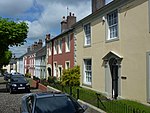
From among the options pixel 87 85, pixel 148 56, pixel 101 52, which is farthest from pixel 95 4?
pixel 148 56

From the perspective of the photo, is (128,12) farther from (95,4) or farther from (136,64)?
(95,4)

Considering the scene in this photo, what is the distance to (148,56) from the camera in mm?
12930

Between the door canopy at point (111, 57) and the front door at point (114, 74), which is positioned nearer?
the door canopy at point (111, 57)

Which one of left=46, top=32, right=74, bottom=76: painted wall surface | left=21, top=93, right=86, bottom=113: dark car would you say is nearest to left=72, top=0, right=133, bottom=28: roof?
left=46, top=32, right=74, bottom=76: painted wall surface

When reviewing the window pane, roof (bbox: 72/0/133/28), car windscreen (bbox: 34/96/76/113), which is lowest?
car windscreen (bbox: 34/96/76/113)

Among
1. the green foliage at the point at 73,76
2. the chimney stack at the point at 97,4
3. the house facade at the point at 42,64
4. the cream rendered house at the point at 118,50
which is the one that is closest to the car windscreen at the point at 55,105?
the cream rendered house at the point at 118,50

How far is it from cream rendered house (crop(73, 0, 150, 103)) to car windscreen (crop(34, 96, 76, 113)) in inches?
226

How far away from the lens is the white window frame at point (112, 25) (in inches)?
658

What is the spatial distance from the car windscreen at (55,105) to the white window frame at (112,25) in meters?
8.74

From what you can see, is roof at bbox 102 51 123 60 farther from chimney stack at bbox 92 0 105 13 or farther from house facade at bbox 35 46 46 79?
house facade at bbox 35 46 46 79

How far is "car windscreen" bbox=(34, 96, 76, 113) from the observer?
804 centimetres

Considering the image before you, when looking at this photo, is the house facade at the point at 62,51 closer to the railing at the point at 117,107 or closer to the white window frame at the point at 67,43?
the white window frame at the point at 67,43

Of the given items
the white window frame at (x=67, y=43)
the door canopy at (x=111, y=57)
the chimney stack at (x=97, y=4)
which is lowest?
the door canopy at (x=111, y=57)

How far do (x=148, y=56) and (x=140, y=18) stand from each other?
7.04 feet
